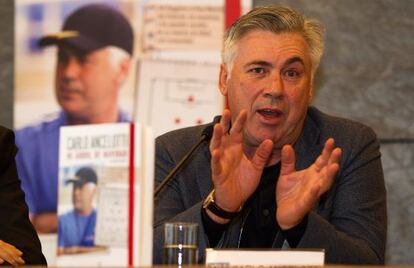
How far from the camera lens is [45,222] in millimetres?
3920

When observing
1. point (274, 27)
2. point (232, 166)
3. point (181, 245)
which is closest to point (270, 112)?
Result: point (274, 27)

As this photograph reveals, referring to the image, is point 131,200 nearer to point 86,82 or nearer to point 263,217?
point 263,217

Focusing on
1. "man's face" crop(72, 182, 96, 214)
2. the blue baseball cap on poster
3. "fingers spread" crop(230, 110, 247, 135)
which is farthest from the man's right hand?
"man's face" crop(72, 182, 96, 214)

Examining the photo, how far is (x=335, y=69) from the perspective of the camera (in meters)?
4.04

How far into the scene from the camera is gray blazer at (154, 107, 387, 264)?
258 cm

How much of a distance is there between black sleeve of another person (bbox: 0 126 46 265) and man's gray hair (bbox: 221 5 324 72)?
740 mm

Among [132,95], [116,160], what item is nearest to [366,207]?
[116,160]

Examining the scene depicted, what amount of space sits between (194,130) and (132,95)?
97 cm

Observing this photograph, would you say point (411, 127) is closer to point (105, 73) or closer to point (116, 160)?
point (105, 73)

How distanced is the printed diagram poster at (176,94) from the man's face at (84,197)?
7.46 feet

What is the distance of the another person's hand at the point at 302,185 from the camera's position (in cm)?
226

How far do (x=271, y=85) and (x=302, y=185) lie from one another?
60cm

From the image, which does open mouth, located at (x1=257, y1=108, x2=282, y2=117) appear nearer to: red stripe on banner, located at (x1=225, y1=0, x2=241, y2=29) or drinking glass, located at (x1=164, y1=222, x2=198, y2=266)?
drinking glass, located at (x1=164, y1=222, x2=198, y2=266)

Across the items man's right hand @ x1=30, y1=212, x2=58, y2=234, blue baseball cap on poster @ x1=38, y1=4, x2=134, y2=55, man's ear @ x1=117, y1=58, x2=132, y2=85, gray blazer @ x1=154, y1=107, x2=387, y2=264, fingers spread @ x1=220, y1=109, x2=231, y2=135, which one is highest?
blue baseball cap on poster @ x1=38, y1=4, x2=134, y2=55
